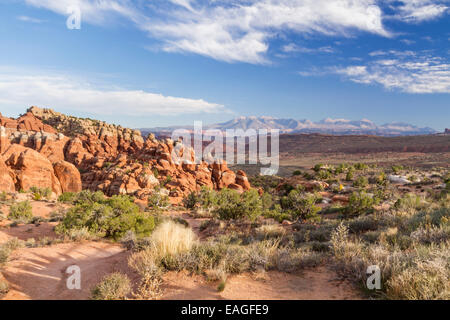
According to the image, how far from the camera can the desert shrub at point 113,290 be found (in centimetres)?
375

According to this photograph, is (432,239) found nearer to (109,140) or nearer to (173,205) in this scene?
(173,205)

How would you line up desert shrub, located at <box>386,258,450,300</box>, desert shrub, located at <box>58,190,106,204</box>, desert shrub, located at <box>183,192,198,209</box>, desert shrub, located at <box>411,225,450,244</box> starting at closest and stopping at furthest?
desert shrub, located at <box>386,258,450,300</box> < desert shrub, located at <box>411,225,450,244</box> < desert shrub, located at <box>58,190,106,204</box> < desert shrub, located at <box>183,192,198,209</box>

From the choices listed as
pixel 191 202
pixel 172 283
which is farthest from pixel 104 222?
pixel 191 202

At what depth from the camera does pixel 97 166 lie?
3356cm

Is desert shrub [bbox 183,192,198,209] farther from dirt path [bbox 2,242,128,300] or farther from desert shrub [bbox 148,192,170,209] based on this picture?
dirt path [bbox 2,242,128,300]

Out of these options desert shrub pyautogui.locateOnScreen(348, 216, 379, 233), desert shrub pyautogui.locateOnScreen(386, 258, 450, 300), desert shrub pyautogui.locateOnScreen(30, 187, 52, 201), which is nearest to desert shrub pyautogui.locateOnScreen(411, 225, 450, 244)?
desert shrub pyautogui.locateOnScreen(386, 258, 450, 300)

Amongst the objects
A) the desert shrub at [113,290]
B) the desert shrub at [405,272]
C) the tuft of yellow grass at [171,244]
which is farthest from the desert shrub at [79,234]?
the desert shrub at [405,272]

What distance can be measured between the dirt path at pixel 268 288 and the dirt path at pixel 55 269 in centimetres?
202

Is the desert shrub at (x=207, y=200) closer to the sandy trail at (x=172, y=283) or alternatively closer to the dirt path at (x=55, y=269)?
the dirt path at (x=55, y=269)

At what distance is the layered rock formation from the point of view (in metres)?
26.2

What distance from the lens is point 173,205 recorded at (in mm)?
24734

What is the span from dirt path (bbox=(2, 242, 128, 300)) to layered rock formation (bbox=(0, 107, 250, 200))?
1811 cm
